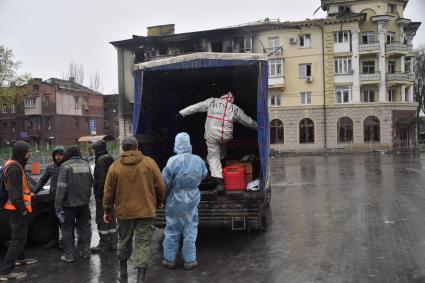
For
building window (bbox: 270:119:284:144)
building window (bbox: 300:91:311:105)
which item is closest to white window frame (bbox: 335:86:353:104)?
building window (bbox: 300:91:311:105)

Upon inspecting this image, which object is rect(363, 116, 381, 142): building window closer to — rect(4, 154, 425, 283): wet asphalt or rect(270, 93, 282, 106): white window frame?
rect(270, 93, 282, 106): white window frame

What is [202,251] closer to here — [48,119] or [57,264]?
[57,264]

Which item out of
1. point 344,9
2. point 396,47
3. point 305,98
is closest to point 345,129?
point 305,98

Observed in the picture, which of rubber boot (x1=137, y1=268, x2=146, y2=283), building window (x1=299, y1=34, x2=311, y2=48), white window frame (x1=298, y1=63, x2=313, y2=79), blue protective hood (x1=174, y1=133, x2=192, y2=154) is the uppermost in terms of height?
building window (x1=299, y1=34, x2=311, y2=48)

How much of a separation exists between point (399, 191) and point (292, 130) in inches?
1167

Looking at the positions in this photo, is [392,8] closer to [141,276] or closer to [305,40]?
[305,40]

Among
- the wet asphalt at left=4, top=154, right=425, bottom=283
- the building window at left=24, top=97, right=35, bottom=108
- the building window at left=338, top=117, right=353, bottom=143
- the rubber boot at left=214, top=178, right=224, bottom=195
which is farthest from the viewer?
the building window at left=24, top=97, right=35, bottom=108

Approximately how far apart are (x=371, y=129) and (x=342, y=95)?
160 inches

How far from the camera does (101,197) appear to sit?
23.9 ft

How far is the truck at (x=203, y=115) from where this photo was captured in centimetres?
735

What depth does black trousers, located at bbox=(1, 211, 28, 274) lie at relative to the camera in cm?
593

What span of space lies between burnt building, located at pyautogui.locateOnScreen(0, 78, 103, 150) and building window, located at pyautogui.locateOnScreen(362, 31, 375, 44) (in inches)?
1372

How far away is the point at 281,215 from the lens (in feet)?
32.4

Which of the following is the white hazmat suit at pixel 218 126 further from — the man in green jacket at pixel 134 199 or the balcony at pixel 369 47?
the balcony at pixel 369 47
